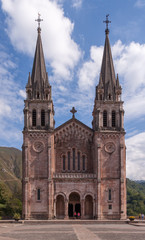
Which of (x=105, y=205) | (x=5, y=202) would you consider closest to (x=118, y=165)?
(x=105, y=205)

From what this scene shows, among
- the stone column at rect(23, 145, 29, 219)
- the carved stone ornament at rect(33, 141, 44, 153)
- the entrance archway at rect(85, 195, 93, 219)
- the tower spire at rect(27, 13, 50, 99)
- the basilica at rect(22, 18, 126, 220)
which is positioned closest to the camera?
the stone column at rect(23, 145, 29, 219)

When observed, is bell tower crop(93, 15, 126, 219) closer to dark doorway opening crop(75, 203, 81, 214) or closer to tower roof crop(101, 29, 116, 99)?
tower roof crop(101, 29, 116, 99)

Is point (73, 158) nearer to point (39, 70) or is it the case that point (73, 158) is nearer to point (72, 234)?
point (39, 70)

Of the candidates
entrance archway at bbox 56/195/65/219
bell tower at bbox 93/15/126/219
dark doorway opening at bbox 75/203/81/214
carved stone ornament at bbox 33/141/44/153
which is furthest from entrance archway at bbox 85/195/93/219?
carved stone ornament at bbox 33/141/44/153

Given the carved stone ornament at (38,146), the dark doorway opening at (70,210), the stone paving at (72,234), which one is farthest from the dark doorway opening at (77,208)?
the stone paving at (72,234)

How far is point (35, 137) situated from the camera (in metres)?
60.8

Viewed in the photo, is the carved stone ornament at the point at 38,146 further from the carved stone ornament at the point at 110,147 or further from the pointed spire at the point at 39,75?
the carved stone ornament at the point at 110,147

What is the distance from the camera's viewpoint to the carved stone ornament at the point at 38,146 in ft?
198

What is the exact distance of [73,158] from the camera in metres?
62.9

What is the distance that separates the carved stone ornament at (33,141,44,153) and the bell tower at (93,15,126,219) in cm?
980

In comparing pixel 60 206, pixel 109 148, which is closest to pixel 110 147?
pixel 109 148

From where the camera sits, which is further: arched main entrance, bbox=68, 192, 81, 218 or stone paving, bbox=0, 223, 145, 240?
arched main entrance, bbox=68, 192, 81, 218

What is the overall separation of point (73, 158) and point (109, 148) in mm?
7067

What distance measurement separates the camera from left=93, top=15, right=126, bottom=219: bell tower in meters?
58.8
